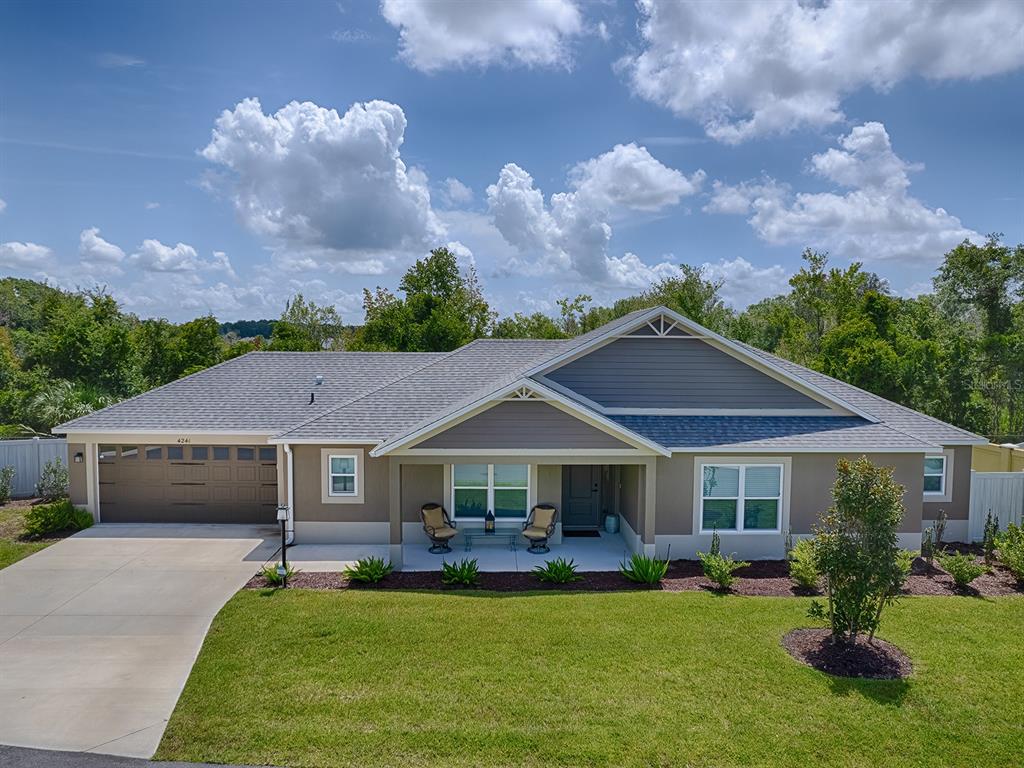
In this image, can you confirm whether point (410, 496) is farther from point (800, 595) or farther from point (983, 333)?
point (983, 333)

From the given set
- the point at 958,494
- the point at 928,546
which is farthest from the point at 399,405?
the point at 958,494

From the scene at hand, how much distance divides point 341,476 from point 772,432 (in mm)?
10275

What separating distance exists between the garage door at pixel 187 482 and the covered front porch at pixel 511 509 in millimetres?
4506

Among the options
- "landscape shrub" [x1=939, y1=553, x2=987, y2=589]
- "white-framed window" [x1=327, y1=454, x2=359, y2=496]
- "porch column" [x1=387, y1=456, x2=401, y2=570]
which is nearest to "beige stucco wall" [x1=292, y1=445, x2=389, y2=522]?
"white-framed window" [x1=327, y1=454, x2=359, y2=496]

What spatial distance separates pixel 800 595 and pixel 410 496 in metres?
8.66

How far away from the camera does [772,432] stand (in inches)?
571

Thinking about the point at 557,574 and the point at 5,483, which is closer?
the point at 557,574

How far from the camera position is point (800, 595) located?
1196 centimetres

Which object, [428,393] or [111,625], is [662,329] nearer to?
[428,393]

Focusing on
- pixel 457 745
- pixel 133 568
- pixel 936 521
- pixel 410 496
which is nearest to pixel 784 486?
pixel 936 521

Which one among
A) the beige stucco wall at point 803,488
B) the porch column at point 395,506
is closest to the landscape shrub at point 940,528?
the beige stucco wall at point 803,488

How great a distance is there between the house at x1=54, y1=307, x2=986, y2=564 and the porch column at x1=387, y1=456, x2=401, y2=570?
4cm

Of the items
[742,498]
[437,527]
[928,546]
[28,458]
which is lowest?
[928,546]

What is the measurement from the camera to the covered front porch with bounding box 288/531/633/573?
13516mm
